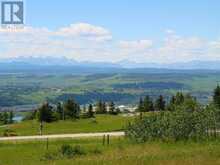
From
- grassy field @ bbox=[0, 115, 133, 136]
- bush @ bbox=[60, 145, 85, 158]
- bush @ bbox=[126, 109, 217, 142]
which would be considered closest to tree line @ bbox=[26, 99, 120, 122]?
grassy field @ bbox=[0, 115, 133, 136]

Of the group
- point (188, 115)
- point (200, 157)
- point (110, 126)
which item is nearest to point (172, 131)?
point (188, 115)

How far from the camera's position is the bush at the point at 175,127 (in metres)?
37.5

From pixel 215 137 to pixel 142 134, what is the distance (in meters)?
5.28

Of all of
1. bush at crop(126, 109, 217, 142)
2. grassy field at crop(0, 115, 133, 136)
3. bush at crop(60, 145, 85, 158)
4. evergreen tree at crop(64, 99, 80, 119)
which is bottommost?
grassy field at crop(0, 115, 133, 136)

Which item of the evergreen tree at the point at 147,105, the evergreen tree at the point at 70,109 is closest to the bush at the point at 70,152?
the evergreen tree at the point at 70,109

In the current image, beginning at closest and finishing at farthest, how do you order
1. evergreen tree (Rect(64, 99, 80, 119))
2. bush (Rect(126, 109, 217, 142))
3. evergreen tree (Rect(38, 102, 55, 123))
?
1. bush (Rect(126, 109, 217, 142))
2. evergreen tree (Rect(38, 102, 55, 123))
3. evergreen tree (Rect(64, 99, 80, 119))

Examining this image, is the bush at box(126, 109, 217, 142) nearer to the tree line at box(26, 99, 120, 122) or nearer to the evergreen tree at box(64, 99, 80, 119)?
the tree line at box(26, 99, 120, 122)

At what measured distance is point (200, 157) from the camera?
72.7 feet

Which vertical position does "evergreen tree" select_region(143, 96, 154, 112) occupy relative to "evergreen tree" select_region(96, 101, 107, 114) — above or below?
above

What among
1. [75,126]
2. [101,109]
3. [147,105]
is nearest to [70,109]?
[75,126]

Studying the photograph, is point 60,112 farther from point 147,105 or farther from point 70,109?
point 147,105

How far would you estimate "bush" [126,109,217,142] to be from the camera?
37500 millimetres

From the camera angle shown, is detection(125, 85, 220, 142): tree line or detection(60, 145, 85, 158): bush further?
detection(125, 85, 220, 142): tree line

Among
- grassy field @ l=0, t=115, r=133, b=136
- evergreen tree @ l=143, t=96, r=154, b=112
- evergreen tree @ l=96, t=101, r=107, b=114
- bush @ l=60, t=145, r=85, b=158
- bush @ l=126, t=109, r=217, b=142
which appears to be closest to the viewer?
bush @ l=60, t=145, r=85, b=158
